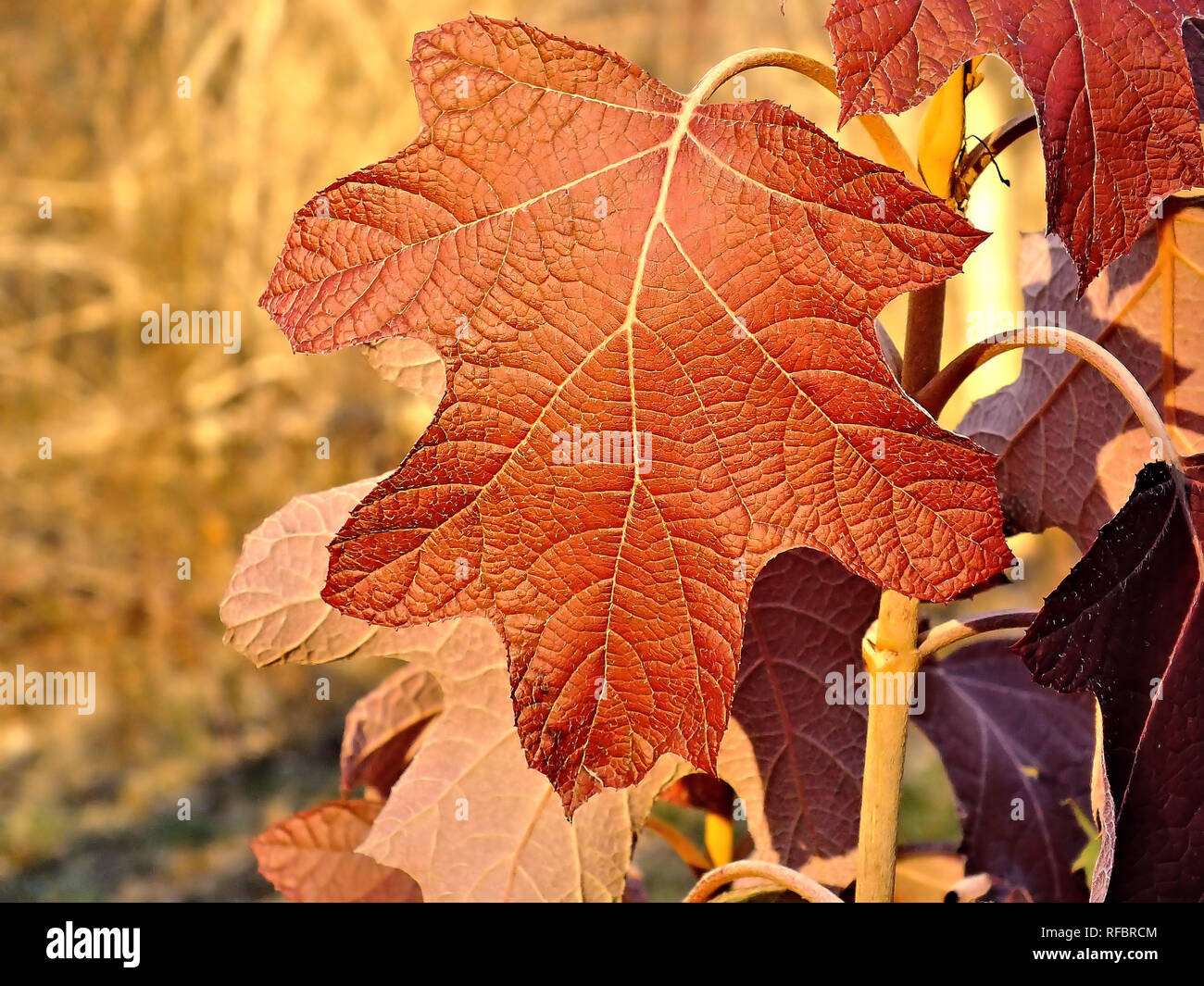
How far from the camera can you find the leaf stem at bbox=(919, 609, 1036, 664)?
750 mm

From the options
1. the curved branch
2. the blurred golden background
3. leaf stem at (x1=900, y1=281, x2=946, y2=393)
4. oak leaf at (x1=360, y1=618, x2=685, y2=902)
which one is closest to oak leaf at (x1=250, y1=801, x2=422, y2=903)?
oak leaf at (x1=360, y1=618, x2=685, y2=902)

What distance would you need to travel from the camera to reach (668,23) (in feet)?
22.3

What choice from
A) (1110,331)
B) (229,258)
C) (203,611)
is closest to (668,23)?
(229,258)

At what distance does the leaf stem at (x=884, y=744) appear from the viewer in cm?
73

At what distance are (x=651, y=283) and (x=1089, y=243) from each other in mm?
235

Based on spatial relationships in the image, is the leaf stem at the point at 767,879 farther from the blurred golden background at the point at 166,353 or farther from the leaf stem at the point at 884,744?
the blurred golden background at the point at 166,353

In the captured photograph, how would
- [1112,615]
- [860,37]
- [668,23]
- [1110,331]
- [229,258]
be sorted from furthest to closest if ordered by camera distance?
[668,23]
[229,258]
[1110,331]
[1112,615]
[860,37]

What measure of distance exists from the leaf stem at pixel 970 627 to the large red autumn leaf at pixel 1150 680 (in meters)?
0.10

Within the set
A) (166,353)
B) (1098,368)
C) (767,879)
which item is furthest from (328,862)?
(166,353)

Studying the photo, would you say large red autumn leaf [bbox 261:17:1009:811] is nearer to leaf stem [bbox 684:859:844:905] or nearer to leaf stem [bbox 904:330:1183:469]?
leaf stem [bbox 904:330:1183:469]

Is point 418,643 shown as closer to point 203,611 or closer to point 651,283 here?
point 651,283

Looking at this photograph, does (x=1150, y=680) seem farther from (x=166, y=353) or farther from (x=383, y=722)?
(x=166, y=353)

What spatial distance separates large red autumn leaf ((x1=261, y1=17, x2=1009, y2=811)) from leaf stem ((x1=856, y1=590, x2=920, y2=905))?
18 cm
